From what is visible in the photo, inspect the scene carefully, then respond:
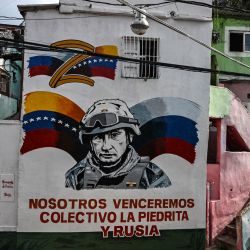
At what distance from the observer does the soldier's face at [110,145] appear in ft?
35.2

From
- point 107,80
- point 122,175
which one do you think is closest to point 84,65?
point 107,80

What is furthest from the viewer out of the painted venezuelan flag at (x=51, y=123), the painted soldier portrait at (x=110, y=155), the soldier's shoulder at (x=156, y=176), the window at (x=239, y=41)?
the window at (x=239, y=41)

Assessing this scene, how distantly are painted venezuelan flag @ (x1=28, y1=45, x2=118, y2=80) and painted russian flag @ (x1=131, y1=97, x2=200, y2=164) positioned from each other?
4.20 ft

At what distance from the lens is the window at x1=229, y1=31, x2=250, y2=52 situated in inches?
814

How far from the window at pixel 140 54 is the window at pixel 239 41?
35.7ft

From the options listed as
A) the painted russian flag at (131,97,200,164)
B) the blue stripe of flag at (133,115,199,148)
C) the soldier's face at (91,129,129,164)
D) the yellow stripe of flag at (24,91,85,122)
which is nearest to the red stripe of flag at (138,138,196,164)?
the painted russian flag at (131,97,200,164)

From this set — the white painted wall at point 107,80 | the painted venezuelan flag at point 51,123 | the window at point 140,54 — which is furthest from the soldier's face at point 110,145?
the window at point 140,54

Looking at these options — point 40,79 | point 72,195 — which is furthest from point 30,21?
point 72,195

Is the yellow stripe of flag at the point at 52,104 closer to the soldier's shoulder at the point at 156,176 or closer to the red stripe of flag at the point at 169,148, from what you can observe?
the red stripe of flag at the point at 169,148

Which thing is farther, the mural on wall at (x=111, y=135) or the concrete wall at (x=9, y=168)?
the mural on wall at (x=111, y=135)

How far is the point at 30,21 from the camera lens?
33.9ft

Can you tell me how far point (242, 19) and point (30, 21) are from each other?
1358 centimetres

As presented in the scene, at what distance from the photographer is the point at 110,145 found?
10.8m

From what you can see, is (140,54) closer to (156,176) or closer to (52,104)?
(52,104)
